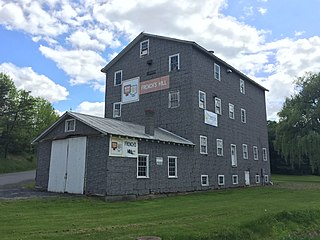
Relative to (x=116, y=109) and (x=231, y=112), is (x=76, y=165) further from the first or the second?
(x=231, y=112)

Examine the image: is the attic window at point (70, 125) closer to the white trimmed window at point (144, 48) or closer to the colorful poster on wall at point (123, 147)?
the colorful poster on wall at point (123, 147)

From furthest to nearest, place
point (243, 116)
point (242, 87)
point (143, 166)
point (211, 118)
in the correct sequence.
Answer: point (242, 87)
point (243, 116)
point (211, 118)
point (143, 166)

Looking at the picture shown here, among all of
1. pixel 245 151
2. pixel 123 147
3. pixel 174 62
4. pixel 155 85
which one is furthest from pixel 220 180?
pixel 123 147

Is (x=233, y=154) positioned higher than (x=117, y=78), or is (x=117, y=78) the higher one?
(x=117, y=78)

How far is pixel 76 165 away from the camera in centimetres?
2008

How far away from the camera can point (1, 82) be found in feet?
155

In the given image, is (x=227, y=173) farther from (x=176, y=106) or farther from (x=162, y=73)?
(x=162, y=73)

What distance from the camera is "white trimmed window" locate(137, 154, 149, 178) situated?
66.8 feet

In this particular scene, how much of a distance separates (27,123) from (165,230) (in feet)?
150

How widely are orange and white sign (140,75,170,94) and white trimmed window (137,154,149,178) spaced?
809 centimetres

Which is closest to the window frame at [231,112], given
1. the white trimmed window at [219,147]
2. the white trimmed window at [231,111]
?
the white trimmed window at [231,111]

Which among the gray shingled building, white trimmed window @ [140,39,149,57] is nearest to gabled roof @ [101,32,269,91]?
the gray shingled building

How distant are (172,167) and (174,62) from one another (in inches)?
347

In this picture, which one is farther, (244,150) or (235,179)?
(244,150)
